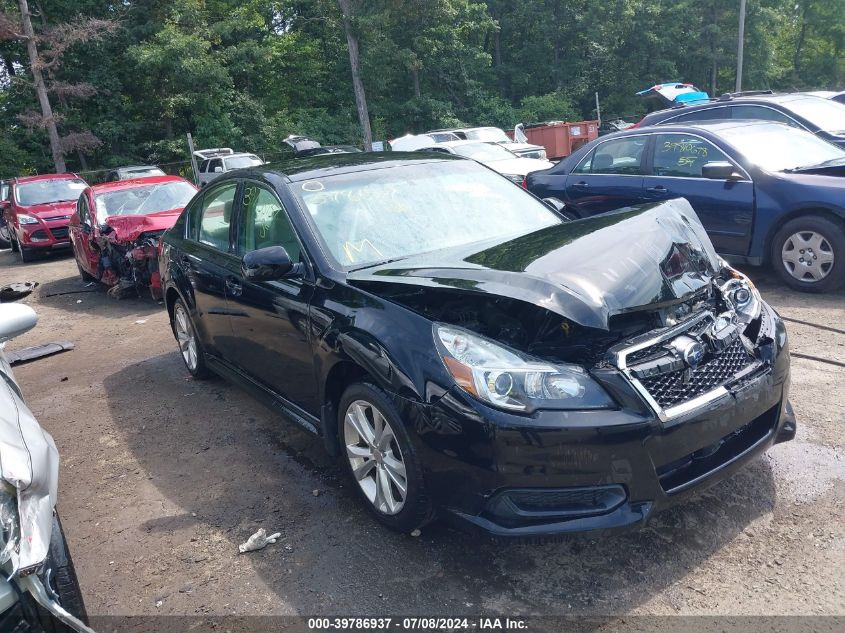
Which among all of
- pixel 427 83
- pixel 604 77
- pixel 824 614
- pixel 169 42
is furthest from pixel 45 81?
pixel 824 614

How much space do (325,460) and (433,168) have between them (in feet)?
6.41

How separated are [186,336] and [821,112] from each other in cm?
880

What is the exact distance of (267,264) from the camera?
369cm

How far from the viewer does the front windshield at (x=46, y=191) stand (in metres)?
15.2

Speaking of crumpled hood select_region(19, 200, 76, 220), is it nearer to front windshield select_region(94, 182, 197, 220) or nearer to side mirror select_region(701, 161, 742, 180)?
front windshield select_region(94, 182, 197, 220)

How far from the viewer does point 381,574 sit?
10.2 feet

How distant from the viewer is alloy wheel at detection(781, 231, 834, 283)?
6.52m

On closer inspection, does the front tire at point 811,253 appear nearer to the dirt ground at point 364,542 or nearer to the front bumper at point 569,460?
the dirt ground at point 364,542

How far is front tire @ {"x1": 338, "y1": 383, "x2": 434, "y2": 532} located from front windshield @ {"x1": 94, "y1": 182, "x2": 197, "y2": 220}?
769cm

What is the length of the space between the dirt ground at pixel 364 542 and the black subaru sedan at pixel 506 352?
12.1 inches

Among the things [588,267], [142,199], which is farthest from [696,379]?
[142,199]

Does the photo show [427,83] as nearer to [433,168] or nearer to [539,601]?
[433,168]

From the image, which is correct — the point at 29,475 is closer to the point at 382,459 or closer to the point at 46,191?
the point at 382,459

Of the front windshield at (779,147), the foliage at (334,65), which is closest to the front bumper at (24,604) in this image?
the front windshield at (779,147)
